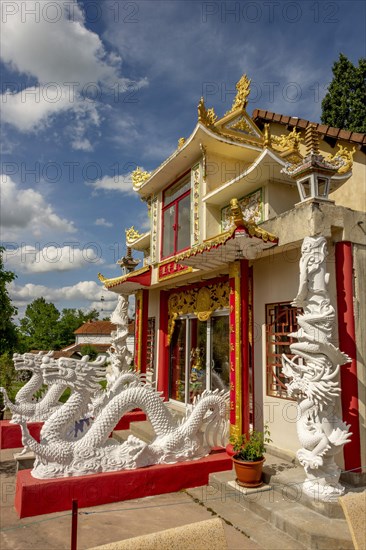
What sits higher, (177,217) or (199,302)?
(177,217)

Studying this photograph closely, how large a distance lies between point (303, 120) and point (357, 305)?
20.4 ft

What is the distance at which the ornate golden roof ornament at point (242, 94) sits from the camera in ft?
24.3

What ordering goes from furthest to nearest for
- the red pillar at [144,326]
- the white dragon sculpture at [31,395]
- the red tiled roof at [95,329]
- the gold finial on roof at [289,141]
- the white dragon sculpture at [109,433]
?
the red tiled roof at [95,329], the red pillar at [144,326], the white dragon sculpture at [31,395], the gold finial on roof at [289,141], the white dragon sculpture at [109,433]

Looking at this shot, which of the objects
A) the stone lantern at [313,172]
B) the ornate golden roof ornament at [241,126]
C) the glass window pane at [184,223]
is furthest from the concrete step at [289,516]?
the ornate golden roof ornament at [241,126]

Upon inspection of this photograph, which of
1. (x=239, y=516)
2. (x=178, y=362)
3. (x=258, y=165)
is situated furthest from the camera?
(x=178, y=362)

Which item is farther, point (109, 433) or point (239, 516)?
point (109, 433)

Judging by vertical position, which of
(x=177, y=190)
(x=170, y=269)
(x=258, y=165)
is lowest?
(x=170, y=269)

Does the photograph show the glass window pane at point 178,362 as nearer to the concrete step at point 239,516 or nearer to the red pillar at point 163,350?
the red pillar at point 163,350

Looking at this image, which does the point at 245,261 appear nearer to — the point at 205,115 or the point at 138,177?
the point at 205,115

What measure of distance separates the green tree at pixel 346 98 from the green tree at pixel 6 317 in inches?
459

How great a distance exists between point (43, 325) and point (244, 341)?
40370 mm

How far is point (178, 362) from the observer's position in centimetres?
957

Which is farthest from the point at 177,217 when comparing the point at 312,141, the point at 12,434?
the point at 12,434

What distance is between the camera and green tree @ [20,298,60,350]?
41.5 meters
